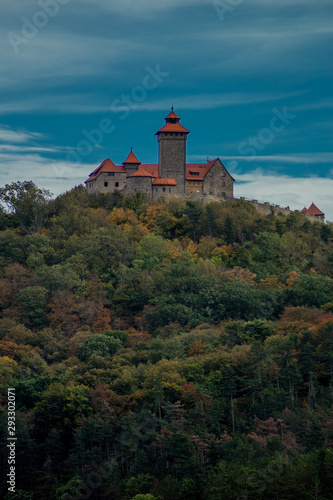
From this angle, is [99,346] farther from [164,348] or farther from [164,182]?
[164,182]

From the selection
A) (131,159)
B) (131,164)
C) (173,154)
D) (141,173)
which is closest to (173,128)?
(173,154)

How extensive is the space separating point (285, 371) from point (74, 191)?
1500 inches

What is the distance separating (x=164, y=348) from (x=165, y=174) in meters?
24.8

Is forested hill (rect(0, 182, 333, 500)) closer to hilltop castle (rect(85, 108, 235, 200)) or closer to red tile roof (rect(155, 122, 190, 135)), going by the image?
hilltop castle (rect(85, 108, 235, 200))

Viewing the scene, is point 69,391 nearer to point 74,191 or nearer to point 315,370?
point 315,370

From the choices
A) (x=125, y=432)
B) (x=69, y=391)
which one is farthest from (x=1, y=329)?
(x=125, y=432)

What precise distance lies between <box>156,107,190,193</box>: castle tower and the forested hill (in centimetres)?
313

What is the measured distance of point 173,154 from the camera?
7938cm

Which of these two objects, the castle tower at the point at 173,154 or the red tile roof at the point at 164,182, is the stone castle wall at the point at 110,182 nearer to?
the red tile roof at the point at 164,182

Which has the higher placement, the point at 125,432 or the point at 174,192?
the point at 174,192

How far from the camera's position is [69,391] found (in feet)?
171

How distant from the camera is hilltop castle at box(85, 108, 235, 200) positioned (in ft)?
256

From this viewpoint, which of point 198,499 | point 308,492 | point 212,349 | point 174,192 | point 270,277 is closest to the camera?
point 308,492

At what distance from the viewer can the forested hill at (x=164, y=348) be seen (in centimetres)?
4341
